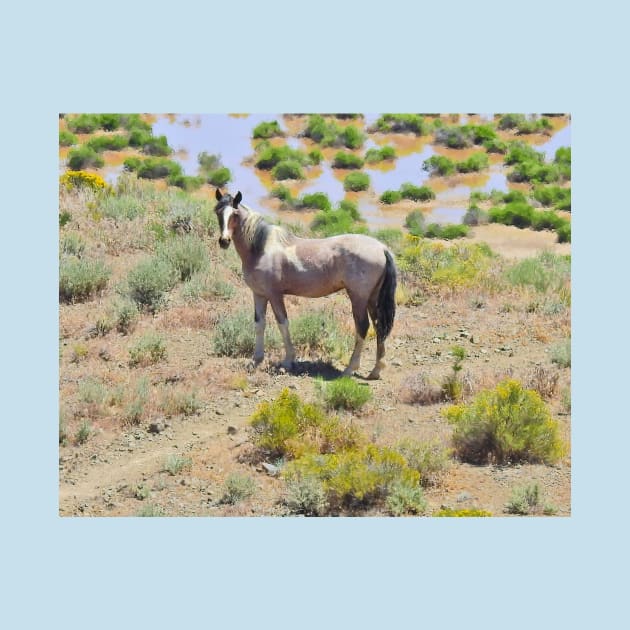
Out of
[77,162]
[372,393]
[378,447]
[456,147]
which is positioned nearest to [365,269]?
[372,393]

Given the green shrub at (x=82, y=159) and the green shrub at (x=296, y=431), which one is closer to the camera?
the green shrub at (x=296, y=431)

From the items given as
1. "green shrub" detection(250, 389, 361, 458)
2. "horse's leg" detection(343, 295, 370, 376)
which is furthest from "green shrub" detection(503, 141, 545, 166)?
"green shrub" detection(250, 389, 361, 458)

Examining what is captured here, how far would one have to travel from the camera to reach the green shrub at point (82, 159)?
30.5 meters

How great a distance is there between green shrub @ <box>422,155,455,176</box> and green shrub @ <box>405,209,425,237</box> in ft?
24.2

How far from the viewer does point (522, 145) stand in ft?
130

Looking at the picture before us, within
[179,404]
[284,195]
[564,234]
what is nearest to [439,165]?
[284,195]

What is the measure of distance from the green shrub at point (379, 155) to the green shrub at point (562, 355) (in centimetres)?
2357

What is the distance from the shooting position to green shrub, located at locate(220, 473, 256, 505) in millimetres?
9453

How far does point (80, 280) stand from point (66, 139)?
66.4 ft

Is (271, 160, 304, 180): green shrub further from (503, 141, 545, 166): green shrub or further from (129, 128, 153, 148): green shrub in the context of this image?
(503, 141, 545, 166): green shrub

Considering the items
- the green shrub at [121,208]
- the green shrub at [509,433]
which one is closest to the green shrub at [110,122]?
the green shrub at [121,208]

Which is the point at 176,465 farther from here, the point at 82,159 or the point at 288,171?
the point at 288,171

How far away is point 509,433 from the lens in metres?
10.2

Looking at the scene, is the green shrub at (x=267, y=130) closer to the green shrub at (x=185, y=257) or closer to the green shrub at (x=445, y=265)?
the green shrub at (x=445, y=265)
